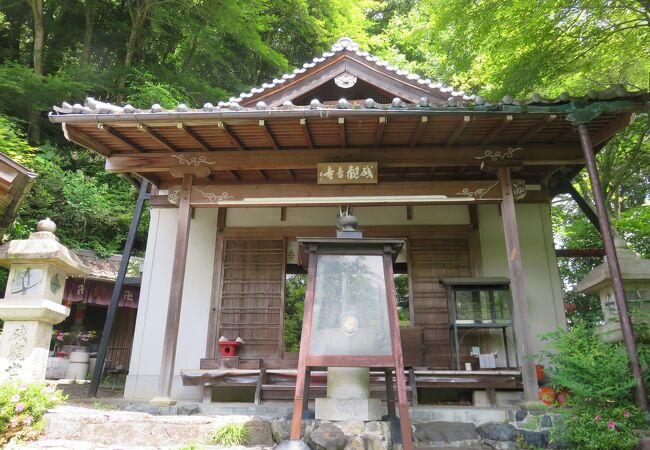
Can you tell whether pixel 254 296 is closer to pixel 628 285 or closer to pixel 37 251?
pixel 37 251

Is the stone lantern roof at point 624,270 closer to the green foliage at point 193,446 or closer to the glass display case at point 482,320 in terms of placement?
the glass display case at point 482,320

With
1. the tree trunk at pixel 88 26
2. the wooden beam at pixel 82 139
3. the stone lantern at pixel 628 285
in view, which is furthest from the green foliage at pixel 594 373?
the tree trunk at pixel 88 26

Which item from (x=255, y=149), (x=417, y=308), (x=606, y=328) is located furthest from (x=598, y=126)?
(x=255, y=149)

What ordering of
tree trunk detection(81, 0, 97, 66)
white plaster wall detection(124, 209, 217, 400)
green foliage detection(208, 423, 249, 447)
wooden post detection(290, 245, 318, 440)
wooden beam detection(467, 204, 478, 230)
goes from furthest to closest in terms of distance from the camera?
1. tree trunk detection(81, 0, 97, 66)
2. wooden beam detection(467, 204, 478, 230)
3. white plaster wall detection(124, 209, 217, 400)
4. green foliage detection(208, 423, 249, 447)
5. wooden post detection(290, 245, 318, 440)

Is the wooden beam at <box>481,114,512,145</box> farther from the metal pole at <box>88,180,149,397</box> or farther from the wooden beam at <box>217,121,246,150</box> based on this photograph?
the metal pole at <box>88,180,149,397</box>

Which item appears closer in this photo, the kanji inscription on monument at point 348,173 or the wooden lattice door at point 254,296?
the kanji inscription on monument at point 348,173

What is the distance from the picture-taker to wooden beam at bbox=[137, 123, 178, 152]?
596 cm

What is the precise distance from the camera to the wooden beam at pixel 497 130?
18.9 ft

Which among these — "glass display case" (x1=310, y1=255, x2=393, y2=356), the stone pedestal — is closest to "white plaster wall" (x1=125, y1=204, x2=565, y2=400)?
"glass display case" (x1=310, y1=255, x2=393, y2=356)

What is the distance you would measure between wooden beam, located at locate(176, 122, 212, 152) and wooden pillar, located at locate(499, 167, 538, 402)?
430cm

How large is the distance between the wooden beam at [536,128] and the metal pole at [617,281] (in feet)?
1.17

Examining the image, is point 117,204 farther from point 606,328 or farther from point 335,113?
point 606,328

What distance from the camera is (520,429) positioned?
16.3 ft

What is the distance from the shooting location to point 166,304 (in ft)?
26.3
